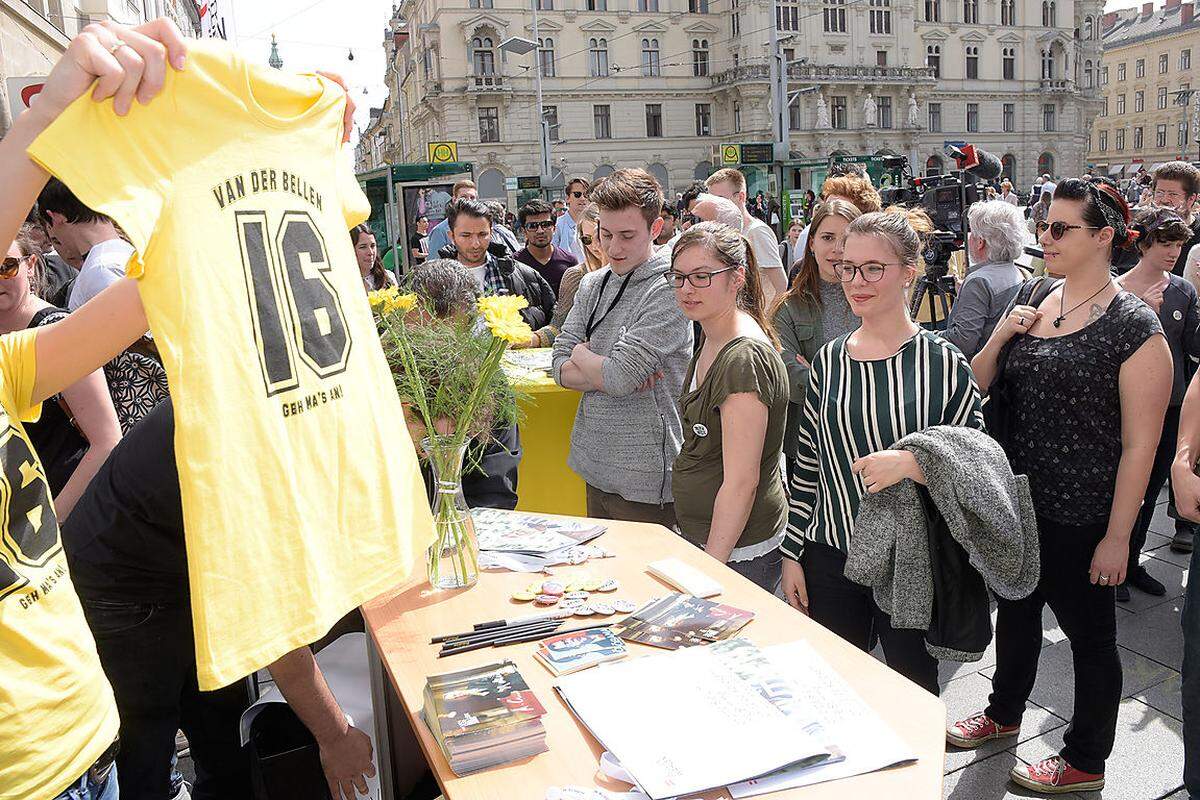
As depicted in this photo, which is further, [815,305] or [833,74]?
[833,74]

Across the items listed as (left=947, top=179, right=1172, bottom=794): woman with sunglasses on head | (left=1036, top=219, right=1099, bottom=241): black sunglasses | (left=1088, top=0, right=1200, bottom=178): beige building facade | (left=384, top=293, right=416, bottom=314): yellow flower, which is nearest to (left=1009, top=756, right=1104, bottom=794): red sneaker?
(left=947, top=179, right=1172, bottom=794): woman with sunglasses on head

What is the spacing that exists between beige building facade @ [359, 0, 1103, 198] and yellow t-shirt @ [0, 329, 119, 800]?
4677 centimetres

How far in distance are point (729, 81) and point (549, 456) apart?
50.0 meters

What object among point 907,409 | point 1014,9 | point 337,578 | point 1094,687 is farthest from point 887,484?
point 1014,9

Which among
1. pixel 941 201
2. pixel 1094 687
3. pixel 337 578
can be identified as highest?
pixel 941 201

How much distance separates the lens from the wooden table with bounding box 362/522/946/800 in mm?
1400

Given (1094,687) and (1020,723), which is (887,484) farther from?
(1020,723)

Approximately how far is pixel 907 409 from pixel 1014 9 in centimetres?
6559

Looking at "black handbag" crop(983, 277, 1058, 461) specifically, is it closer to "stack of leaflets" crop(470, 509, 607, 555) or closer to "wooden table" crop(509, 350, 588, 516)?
"stack of leaflets" crop(470, 509, 607, 555)

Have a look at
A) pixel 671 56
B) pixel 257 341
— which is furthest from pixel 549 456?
pixel 671 56

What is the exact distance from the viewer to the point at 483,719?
4.92 ft

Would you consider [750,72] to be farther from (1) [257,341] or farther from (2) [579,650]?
(1) [257,341]

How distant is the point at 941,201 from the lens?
23.3ft

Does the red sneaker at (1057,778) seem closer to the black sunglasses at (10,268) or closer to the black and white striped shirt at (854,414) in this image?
the black and white striped shirt at (854,414)
